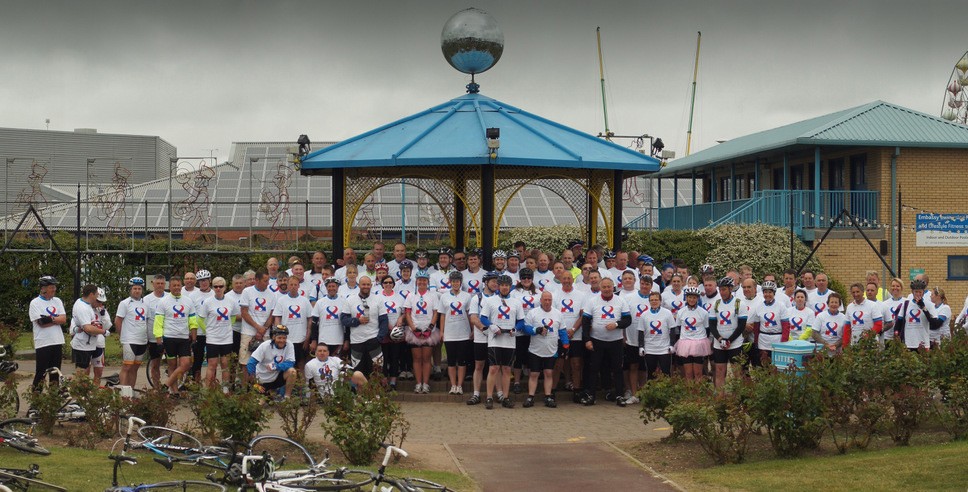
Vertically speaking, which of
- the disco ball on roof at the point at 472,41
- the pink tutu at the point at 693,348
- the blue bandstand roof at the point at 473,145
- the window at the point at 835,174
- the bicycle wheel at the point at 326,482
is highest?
the disco ball on roof at the point at 472,41

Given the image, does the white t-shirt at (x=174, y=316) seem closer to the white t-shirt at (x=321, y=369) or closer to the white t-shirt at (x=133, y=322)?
the white t-shirt at (x=133, y=322)

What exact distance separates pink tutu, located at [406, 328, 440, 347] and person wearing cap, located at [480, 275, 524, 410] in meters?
0.87

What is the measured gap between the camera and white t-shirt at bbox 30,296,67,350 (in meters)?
13.1

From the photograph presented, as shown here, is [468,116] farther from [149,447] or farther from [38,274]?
[38,274]

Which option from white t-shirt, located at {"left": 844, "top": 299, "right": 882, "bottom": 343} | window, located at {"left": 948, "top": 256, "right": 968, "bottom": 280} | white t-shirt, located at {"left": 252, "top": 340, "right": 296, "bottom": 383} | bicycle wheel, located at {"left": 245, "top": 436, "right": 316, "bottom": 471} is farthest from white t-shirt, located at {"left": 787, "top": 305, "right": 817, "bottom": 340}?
window, located at {"left": 948, "top": 256, "right": 968, "bottom": 280}

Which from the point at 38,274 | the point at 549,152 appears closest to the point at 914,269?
the point at 549,152

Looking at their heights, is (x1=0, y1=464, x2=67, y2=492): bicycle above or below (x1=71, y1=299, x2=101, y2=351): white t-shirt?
below

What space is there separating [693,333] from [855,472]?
4.59 m

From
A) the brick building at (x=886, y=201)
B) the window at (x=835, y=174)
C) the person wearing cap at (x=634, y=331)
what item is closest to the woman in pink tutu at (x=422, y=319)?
the person wearing cap at (x=634, y=331)

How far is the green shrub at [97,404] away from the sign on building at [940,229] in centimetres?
2341

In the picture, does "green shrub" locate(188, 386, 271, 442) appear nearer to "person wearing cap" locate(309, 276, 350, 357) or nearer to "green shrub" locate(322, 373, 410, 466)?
"green shrub" locate(322, 373, 410, 466)

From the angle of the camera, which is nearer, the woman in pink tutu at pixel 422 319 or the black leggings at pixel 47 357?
the black leggings at pixel 47 357

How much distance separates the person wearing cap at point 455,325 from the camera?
1466 centimetres

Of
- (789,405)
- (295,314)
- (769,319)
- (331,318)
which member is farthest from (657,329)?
(295,314)
